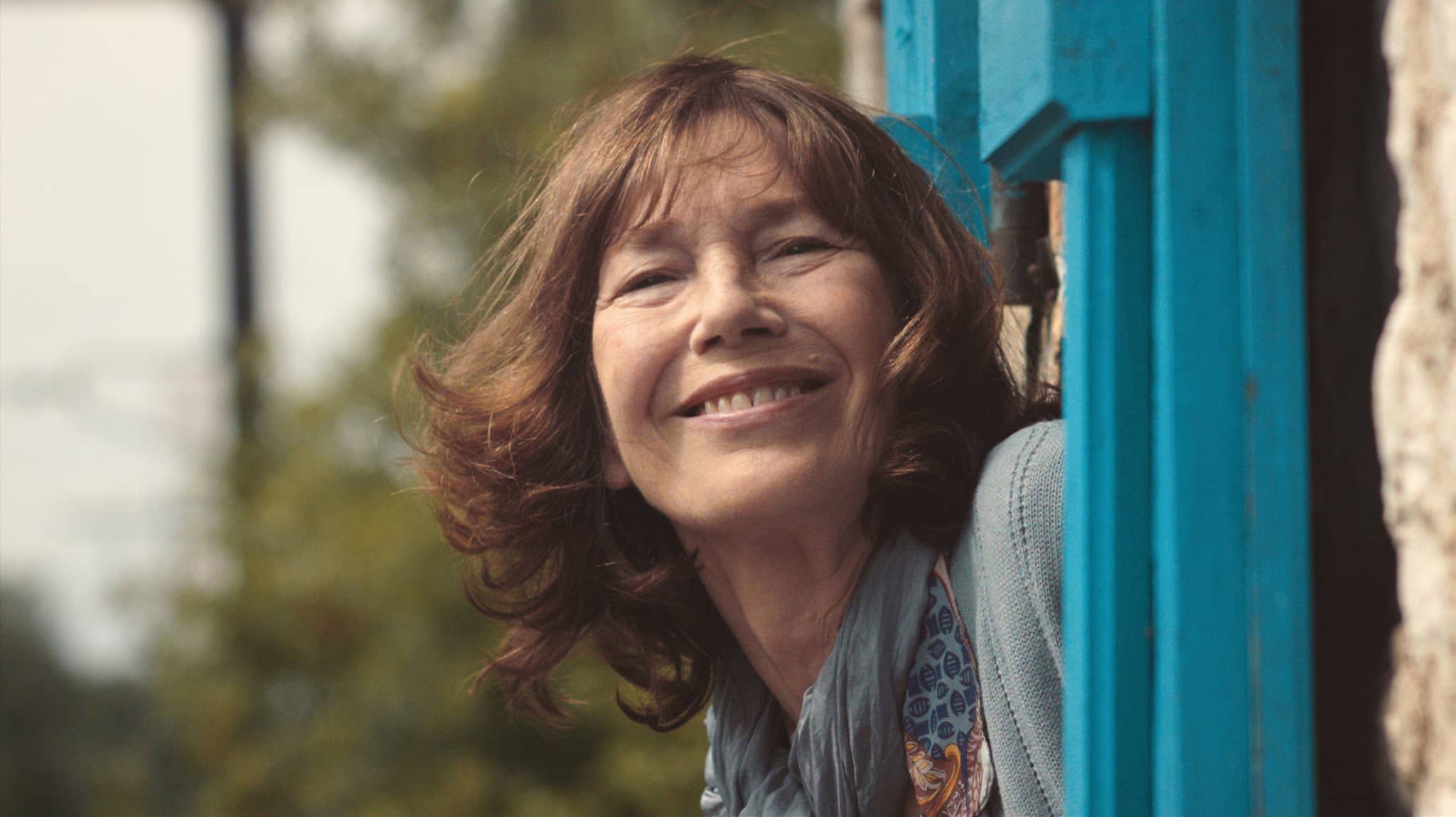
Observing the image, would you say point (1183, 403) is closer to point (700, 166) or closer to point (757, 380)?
point (757, 380)

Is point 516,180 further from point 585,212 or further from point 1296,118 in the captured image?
point 1296,118

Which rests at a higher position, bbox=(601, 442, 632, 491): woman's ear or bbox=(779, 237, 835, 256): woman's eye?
bbox=(779, 237, 835, 256): woman's eye

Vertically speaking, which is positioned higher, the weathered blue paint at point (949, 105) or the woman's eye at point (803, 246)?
the weathered blue paint at point (949, 105)

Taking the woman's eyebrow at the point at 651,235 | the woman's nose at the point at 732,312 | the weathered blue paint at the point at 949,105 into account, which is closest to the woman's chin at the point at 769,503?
the woman's nose at the point at 732,312

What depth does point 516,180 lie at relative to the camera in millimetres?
1991

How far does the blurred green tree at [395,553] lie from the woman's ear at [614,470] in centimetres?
355

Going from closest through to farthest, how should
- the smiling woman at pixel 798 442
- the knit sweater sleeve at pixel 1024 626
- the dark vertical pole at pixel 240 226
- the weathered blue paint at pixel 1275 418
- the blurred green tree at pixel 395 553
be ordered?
the weathered blue paint at pixel 1275 418 < the knit sweater sleeve at pixel 1024 626 < the smiling woman at pixel 798 442 < the blurred green tree at pixel 395 553 < the dark vertical pole at pixel 240 226

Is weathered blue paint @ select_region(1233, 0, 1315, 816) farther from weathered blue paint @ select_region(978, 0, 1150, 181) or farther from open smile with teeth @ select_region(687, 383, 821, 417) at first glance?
open smile with teeth @ select_region(687, 383, 821, 417)

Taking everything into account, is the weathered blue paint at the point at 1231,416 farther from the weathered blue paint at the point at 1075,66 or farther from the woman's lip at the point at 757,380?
the woman's lip at the point at 757,380

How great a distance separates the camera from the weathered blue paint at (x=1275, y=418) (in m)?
0.84

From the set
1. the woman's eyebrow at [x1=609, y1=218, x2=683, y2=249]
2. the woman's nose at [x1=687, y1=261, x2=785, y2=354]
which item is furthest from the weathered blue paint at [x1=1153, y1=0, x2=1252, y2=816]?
the woman's eyebrow at [x1=609, y1=218, x2=683, y2=249]

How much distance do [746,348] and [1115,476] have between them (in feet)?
1.85

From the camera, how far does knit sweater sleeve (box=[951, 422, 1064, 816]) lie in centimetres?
119

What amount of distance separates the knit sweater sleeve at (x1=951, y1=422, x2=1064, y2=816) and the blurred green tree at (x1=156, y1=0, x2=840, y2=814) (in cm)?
404
